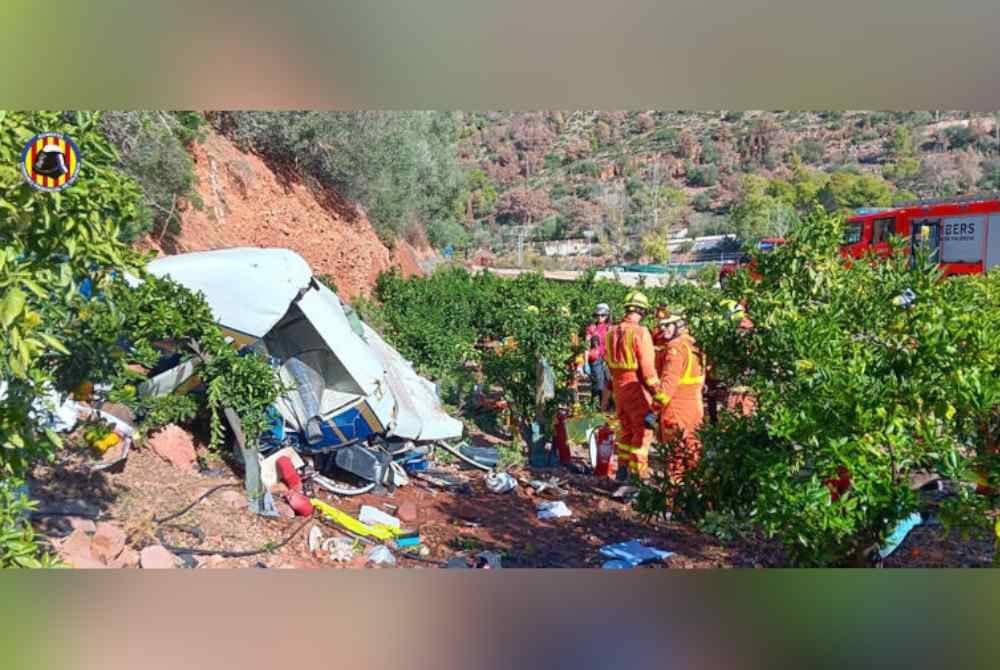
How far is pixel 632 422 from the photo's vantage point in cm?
488

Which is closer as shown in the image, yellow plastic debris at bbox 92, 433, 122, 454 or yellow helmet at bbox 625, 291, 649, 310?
yellow plastic debris at bbox 92, 433, 122, 454

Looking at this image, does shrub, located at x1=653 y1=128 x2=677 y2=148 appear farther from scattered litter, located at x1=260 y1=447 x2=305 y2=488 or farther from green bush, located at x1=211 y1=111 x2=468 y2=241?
scattered litter, located at x1=260 y1=447 x2=305 y2=488

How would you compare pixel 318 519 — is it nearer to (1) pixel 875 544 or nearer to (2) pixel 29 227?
(2) pixel 29 227

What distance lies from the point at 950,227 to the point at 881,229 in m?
1.03

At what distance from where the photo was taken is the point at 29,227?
3.28 meters

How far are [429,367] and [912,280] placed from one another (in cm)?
250

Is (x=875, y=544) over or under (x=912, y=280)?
under

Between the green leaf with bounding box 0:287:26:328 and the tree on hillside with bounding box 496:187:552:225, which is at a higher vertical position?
the tree on hillside with bounding box 496:187:552:225

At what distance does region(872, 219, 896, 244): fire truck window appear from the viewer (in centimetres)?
502

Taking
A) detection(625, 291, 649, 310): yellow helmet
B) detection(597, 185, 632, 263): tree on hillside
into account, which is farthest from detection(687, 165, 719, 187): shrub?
detection(625, 291, 649, 310): yellow helmet

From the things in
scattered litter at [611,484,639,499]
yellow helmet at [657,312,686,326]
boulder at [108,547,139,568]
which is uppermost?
yellow helmet at [657,312,686,326]

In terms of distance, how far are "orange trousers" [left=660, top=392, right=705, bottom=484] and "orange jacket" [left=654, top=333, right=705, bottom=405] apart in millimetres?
27

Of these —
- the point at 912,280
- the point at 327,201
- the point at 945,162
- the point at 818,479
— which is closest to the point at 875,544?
the point at 818,479

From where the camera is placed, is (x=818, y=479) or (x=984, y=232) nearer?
(x=818, y=479)
